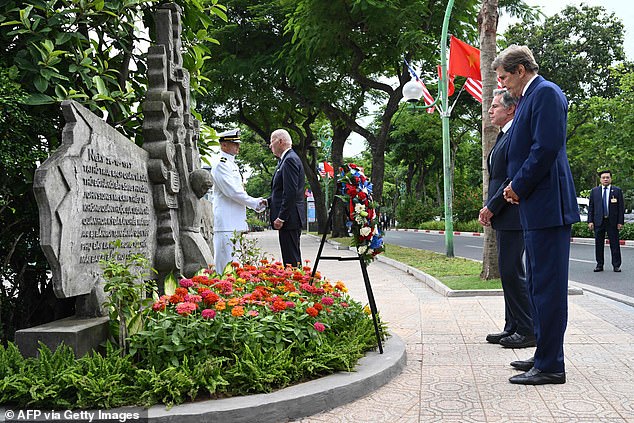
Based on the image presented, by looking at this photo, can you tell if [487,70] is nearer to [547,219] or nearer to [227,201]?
[227,201]

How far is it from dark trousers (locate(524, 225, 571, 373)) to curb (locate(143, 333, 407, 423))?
1111 millimetres

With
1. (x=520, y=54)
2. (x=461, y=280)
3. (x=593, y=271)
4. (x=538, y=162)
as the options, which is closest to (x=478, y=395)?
(x=538, y=162)

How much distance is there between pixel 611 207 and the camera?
1211cm

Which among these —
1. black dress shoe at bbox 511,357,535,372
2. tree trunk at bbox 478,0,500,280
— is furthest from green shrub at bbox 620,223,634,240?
black dress shoe at bbox 511,357,535,372

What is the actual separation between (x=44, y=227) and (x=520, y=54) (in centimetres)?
354

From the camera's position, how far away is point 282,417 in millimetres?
3465

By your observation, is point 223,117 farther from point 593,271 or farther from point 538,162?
point 538,162

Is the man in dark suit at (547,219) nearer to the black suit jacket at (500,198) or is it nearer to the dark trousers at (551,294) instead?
the dark trousers at (551,294)

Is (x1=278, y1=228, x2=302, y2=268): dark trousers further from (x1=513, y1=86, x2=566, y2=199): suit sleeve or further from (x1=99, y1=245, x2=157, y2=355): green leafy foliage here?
(x1=513, y1=86, x2=566, y2=199): suit sleeve

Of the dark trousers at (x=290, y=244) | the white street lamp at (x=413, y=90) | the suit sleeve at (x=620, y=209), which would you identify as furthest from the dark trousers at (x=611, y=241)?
the dark trousers at (x=290, y=244)

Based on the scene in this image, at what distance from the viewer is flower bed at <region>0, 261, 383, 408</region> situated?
3.38 m

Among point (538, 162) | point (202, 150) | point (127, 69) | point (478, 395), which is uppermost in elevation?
point (127, 69)

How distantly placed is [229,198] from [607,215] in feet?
27.8

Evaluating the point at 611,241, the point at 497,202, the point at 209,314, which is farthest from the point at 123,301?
the point at 611,241
